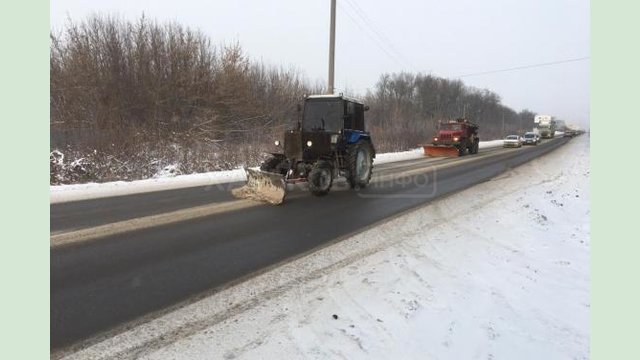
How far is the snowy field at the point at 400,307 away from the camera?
3.49m

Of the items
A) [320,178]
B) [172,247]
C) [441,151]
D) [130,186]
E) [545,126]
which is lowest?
[172,247]

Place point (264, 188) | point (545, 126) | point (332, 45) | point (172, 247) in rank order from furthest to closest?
point (545, 126), point (332, 45), point (264, 188), point (172, 247)

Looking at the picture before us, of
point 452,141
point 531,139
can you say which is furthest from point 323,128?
point 531,139

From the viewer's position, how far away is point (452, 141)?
28547 mm

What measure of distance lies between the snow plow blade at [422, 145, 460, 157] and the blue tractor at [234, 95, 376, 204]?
1767 centimetres

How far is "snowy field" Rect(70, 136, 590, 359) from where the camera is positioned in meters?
3.49

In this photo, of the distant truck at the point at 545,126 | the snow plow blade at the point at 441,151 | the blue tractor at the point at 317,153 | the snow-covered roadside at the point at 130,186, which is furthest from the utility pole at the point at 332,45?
the distant truck at the point at 545,126

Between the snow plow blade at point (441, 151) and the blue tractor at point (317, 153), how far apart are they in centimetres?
1767

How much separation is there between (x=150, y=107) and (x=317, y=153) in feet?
48.8

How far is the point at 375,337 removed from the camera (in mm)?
3639

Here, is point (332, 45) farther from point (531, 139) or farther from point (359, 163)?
point (531, 139)

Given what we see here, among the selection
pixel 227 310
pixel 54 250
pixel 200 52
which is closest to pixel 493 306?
pixel 227 310

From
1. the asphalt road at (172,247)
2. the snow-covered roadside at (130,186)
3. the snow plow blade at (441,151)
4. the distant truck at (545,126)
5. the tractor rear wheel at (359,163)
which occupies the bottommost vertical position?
the asphalt road at (172,247)

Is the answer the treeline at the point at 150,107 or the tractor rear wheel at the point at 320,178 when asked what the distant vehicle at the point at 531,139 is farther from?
the tractor rear wheel at the point at 320,178
